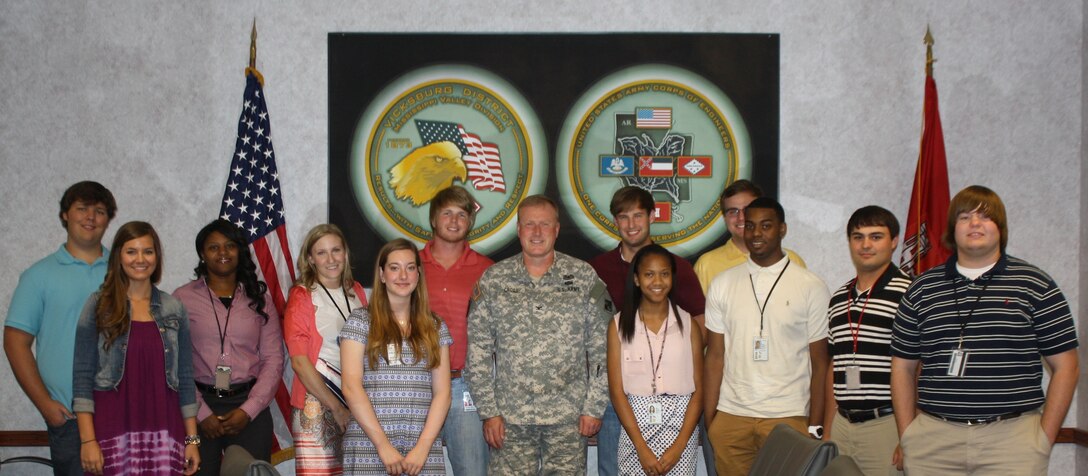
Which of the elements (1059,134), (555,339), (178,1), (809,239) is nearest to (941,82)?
(1059,134)

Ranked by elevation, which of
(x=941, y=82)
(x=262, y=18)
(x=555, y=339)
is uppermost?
(x=262, y=18)

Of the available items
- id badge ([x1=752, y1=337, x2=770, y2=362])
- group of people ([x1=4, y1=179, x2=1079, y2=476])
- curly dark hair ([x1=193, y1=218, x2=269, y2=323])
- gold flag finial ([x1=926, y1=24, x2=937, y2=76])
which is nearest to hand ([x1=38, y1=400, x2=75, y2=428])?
group of people ([x1=4, y1=179, x2=1079, y2=476])

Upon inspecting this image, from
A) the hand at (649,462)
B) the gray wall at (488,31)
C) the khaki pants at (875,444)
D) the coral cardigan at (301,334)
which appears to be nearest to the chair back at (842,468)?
the khaki pants at (875,444)

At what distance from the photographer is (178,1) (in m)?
4.92

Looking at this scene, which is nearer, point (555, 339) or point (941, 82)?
point (555, 339)

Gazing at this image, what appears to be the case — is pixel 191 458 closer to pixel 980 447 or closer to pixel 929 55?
pixel 980 447

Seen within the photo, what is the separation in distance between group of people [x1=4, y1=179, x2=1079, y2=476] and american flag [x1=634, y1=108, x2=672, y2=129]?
976 mm

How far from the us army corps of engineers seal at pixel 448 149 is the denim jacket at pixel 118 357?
4.72ft

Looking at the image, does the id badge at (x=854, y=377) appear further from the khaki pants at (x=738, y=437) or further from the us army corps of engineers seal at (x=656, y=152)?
the us army corps of engineers seal at (x=656, y=152)

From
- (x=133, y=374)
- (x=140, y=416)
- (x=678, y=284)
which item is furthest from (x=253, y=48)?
(x=678, y=284)

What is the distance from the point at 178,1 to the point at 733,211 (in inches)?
128

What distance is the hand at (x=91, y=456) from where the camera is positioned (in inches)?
136

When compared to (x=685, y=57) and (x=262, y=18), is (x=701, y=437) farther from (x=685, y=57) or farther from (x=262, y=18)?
(x=262, y=18)

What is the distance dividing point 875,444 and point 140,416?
9.68 ft
